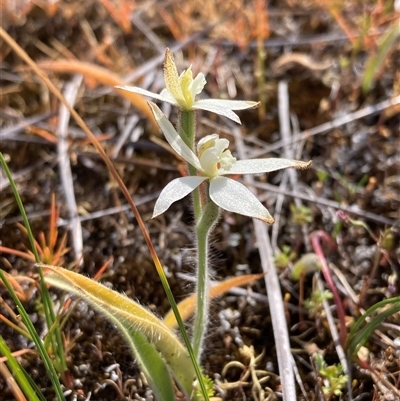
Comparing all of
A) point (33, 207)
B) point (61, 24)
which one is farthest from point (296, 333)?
point (61, 24)

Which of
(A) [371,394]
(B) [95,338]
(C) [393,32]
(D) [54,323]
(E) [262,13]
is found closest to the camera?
(D) [54,323]

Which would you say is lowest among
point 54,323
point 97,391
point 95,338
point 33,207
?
point 97,391

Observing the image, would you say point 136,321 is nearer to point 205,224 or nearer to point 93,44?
point 205,224

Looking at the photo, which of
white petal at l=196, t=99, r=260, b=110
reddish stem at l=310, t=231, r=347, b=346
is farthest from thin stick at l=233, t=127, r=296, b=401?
white petal at l=196, t=99, r=260, b=110

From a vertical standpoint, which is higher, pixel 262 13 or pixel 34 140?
pixel 262 13

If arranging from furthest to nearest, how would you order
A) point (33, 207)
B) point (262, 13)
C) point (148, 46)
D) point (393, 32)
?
point (148, 46) → point (262, 13) → point (393, 32) → point (33, 207)

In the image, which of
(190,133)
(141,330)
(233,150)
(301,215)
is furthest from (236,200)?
(233,150)

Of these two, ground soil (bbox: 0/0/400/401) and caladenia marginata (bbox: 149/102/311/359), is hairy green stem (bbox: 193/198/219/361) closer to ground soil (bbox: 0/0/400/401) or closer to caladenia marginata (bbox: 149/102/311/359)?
caladenia marginata (bbox: 149/102/311/359)
